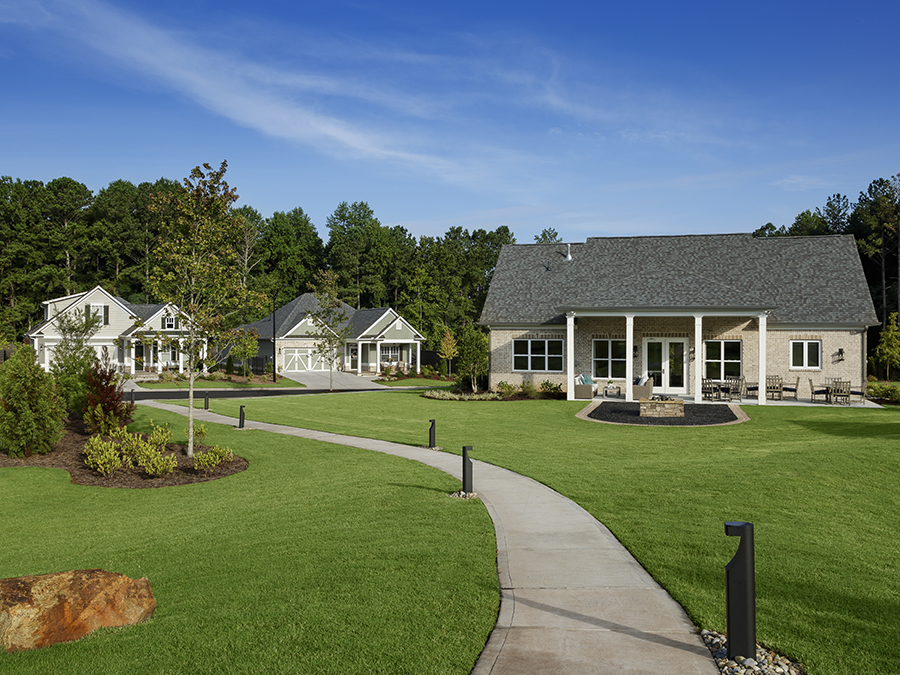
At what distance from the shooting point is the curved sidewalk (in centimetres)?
452

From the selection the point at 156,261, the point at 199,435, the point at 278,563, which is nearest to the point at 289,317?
the point at 156,261

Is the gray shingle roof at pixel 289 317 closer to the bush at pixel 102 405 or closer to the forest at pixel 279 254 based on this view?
the forest at pixel 279 254

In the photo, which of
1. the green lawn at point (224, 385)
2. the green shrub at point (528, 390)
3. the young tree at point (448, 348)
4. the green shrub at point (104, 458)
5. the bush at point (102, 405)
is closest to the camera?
the green shrub at point (104, 458)

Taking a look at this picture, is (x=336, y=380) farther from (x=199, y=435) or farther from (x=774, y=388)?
(x=199, y=435)

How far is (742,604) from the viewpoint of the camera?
14.8 ft

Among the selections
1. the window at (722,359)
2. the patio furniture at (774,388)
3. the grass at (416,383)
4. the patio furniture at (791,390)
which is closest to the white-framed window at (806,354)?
the patio furniture at (791,390)

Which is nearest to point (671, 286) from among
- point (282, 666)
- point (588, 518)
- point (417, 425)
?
point (417, 425)

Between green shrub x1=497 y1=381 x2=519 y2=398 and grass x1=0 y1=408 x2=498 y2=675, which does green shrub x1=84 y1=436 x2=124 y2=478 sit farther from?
green shrub x1=497 y1=381 x2=519 y2=398

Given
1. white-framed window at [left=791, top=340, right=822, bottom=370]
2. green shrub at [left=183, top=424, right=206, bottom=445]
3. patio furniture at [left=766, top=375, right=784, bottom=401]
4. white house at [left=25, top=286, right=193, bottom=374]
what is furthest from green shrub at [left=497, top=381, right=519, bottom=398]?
white house at [left=25, top=286, right=193, bottom=374]

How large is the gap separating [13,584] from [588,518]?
6488 millimetres

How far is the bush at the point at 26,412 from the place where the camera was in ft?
48.6

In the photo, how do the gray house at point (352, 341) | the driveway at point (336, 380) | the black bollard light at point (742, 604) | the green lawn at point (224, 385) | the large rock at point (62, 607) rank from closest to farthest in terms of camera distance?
the black bollard light at point (742, 604)
the large rock at point (62, 607)
the green lawn at point (224, 385)
the driveway at point (336, 380)
the gray house at point (352, 341)

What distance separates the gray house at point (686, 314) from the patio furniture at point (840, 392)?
1849mm

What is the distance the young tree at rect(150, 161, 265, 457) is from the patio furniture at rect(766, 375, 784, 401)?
850 inches
